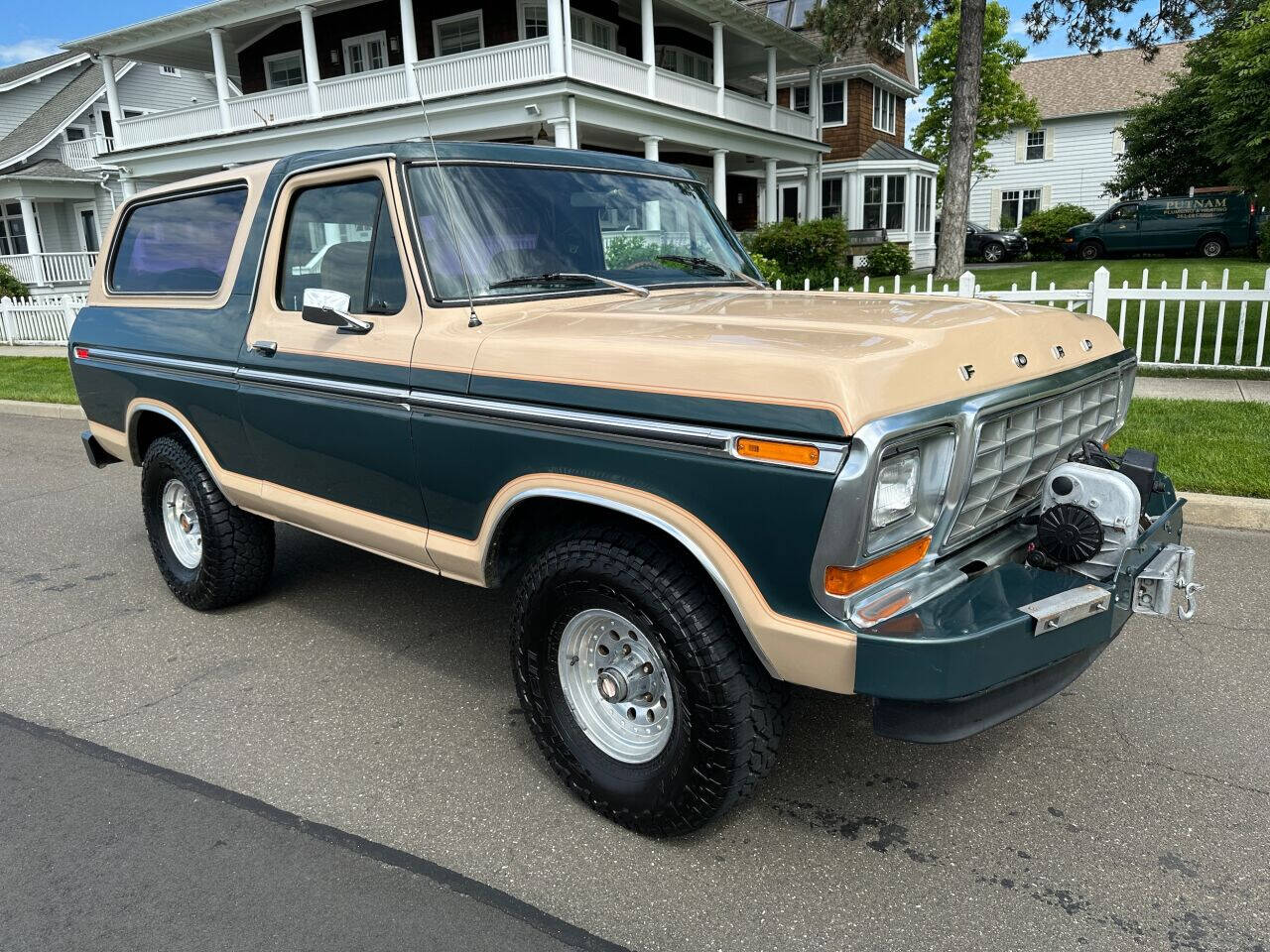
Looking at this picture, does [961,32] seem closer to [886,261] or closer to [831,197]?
[886,261]

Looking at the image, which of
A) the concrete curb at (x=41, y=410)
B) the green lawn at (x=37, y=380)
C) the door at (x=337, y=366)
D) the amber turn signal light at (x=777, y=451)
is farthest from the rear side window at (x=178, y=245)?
the concrete curb at (x=41, y=410)

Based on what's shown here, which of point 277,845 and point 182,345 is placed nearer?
point 277,845

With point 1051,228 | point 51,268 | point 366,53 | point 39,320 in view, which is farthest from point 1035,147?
point 39,320

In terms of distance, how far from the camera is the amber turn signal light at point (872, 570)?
2.34 metres

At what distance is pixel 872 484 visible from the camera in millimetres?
2242

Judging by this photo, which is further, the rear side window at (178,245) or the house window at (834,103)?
the house window at (834,103)

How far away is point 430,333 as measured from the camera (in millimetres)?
3229

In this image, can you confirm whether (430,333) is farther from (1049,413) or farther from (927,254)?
(927,254)

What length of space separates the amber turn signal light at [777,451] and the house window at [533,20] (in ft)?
73.7

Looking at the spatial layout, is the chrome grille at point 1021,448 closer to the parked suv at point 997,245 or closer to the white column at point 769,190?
the white column at point 769,190

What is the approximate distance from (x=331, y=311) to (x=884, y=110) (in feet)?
110

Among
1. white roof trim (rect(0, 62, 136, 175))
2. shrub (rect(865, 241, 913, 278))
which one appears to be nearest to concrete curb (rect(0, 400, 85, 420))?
shrub (rect(865, 241, 913, 278))

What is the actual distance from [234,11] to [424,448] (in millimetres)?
22876

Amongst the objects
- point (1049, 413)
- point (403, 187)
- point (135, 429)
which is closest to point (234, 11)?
point (135, 429)
